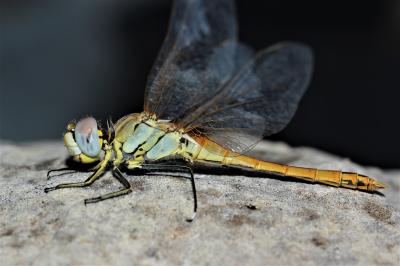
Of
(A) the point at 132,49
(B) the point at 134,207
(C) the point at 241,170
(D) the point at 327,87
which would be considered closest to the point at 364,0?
(D) the point at 327,87

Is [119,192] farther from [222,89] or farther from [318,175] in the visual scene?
[318,175]

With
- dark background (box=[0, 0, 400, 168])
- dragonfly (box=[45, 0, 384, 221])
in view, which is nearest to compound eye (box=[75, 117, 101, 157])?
dragonfly (box=[45, 0, 384, 221])

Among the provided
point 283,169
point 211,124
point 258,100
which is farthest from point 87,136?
point 283,169

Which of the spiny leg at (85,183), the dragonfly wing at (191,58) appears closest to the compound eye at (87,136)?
the spiny leg at (85,183)

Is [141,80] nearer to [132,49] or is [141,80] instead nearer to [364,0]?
[132,49]

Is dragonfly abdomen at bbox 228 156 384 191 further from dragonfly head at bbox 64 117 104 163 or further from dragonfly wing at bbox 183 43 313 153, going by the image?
dragonfly head at bbox 64 117 104 163
